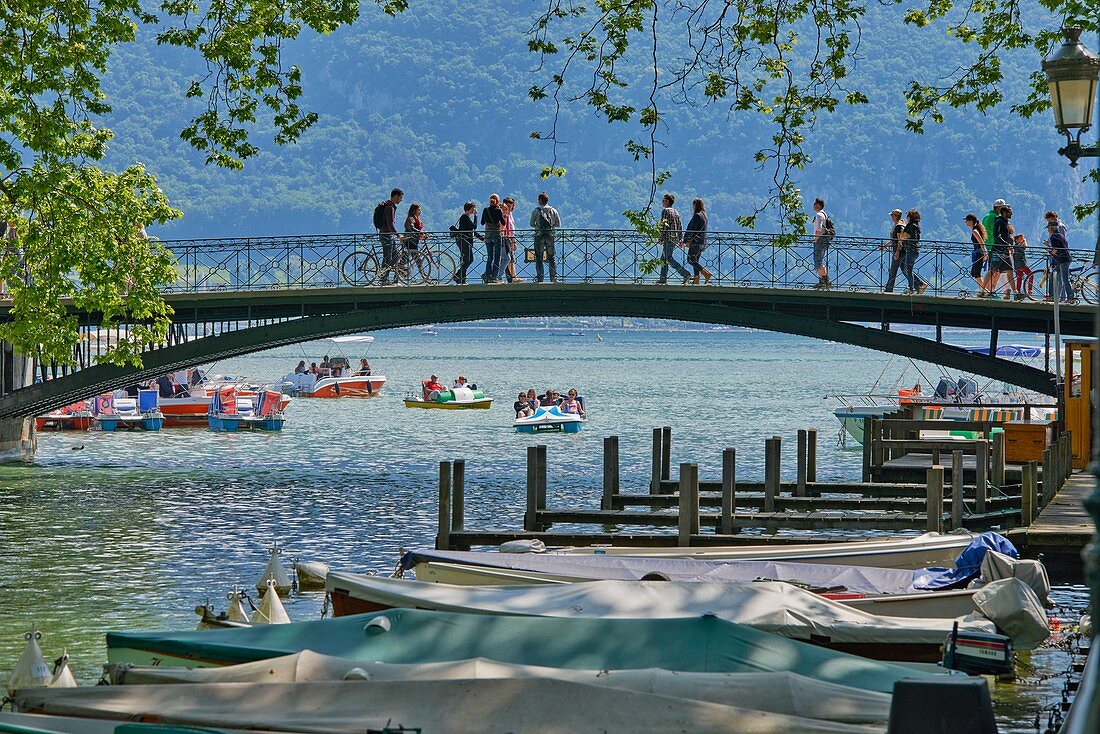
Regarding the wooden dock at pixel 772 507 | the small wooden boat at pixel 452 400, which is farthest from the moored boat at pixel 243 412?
the wooden dock at pixel 772 507

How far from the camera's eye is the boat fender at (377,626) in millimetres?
12773

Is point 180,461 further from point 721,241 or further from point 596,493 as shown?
point 721,241

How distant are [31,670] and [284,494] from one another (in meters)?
19.4

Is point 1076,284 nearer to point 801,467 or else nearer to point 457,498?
point 801,467

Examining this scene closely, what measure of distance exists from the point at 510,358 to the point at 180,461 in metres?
107

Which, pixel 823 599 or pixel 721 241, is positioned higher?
pixel 721 241

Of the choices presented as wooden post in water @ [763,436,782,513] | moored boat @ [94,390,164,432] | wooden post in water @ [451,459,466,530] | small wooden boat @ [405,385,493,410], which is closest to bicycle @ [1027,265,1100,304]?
wooden post in water @ [763,436,782,513]

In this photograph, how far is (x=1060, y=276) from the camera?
103 ft

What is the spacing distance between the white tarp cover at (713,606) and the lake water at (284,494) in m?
1.21

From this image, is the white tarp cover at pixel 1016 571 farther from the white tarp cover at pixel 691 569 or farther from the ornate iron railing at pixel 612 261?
the ornate iron railing at pixel 612 261

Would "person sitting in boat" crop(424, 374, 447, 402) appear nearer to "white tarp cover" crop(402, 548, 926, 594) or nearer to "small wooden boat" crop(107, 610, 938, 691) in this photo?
"white tarp cover" crop(402, 548, 926, 594)

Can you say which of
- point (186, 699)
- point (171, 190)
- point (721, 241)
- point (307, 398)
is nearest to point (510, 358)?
point (171, 190)

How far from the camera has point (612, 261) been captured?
33312 millimetres

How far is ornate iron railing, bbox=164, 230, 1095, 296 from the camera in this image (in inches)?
1272
